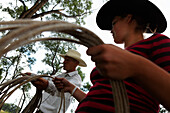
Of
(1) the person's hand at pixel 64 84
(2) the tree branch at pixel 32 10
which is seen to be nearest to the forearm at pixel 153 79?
(1) the person's hand at pixel 64 84

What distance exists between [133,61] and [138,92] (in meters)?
0.30

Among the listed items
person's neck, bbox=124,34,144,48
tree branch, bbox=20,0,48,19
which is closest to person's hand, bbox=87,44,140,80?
person's neck, bbox=124,34,144,48

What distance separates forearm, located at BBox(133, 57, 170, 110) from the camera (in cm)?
39

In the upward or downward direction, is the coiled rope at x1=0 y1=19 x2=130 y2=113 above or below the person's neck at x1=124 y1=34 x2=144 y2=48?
below

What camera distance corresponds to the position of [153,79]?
39cm

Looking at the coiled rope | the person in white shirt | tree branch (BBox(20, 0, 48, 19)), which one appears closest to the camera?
the coiled rope

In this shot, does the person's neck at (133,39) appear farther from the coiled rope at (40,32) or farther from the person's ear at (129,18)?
the coiled rope at (40,32)

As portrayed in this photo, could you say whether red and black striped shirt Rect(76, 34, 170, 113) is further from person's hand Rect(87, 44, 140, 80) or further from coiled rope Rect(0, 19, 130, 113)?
person's hand Rect(87, 44, 140, 80)

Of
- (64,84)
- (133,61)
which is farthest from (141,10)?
(64,84)

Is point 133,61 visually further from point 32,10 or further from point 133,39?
point 32,10

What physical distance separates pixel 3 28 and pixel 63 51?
9947 millimetres

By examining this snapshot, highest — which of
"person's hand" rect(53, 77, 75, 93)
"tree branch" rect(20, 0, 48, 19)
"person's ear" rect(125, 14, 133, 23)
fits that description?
"tree branch" rect(20, 0, 48, 19)

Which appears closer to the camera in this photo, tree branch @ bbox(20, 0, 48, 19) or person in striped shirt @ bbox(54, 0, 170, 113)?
person in striped shirt @ bbox(54, 0, 170, 113)

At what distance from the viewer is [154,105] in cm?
67
